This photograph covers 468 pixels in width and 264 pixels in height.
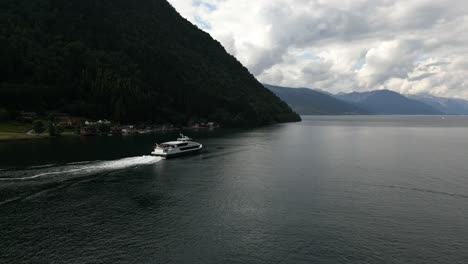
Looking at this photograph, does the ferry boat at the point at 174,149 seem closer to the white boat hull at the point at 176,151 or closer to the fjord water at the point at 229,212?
the white boat hull at the point at 176,151

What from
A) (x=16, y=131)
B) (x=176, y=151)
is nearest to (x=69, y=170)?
(x=176, y=151)

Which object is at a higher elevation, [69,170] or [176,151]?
[176,151]

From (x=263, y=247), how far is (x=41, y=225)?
34710 mm

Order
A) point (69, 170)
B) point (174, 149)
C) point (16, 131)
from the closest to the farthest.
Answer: point (69, 170) → point (174, 149) → point (16, 131)

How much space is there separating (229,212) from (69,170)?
5197 cm

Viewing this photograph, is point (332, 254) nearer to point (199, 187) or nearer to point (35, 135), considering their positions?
point (199, 187)

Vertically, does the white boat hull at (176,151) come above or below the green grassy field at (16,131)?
below

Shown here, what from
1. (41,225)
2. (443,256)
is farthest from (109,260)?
(443,256)

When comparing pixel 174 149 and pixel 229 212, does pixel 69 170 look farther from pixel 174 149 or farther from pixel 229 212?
pixel 229 212

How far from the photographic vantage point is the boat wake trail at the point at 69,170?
3110 inches

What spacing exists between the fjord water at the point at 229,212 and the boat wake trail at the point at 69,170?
0.92ft

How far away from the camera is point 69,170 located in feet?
285

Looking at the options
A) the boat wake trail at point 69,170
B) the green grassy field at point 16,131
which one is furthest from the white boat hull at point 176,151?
the green grassy field at point 16,131

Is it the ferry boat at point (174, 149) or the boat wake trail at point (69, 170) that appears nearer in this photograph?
the boat wake trail at point (69, 170)
